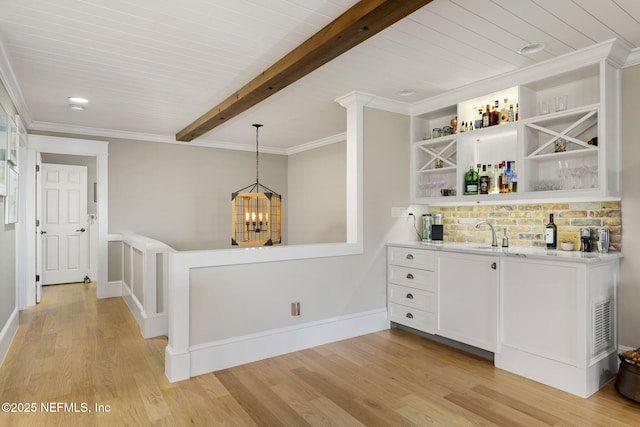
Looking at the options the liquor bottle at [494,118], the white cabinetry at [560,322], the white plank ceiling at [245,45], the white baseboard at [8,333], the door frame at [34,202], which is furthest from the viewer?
the door frame at [34,202]

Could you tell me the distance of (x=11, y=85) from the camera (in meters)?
3.28

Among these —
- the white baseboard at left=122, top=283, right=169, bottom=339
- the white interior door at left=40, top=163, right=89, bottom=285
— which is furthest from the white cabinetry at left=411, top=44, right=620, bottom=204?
the white interior door at left=40, top=163, right=89, bottom=285

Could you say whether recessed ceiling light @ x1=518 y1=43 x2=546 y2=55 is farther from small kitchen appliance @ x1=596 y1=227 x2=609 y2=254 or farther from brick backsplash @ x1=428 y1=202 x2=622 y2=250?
small kitchen appliance @ x1=596 y1=227 x2=609 y2=254

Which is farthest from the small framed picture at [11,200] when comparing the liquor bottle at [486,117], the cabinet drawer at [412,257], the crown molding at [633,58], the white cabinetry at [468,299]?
the crown molding at [633,58]

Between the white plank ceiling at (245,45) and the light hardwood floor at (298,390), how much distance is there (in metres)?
2.31

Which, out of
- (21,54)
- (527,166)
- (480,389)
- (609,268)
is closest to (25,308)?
(21,54)

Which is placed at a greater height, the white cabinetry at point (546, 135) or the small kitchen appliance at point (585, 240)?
the white cabinetry at point (546, 135)

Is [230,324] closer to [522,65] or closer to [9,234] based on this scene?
[9,234]

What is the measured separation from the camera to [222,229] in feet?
20.3

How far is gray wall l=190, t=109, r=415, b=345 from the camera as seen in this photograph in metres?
2.90

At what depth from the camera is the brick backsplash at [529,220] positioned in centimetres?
288

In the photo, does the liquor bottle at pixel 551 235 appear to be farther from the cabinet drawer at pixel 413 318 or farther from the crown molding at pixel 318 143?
the crown molding at pixel 318 143

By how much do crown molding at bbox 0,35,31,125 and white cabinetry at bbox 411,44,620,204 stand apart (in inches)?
139

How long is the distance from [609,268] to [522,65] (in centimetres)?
163
